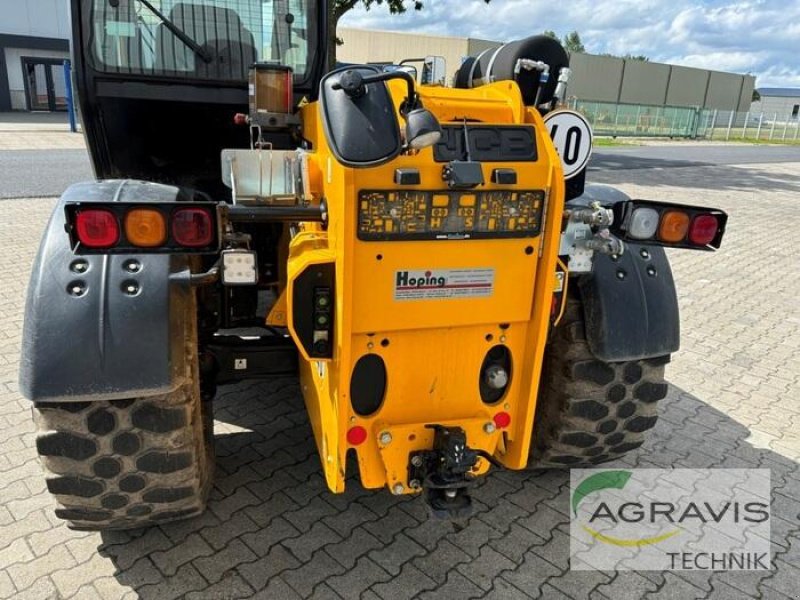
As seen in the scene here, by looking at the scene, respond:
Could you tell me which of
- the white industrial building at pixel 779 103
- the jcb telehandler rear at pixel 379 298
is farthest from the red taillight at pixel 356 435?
the white industrial building at pixel 779 103

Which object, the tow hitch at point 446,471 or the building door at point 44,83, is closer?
the tow hitch at point 446,471

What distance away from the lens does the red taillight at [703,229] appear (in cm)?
225

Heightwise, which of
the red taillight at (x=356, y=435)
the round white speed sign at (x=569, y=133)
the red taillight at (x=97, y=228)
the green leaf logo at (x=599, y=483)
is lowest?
the green leaf logo at (x=599, y=483)

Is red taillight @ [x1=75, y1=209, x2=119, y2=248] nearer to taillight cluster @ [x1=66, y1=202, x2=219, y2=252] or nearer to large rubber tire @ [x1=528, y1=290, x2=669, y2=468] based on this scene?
taillight cluster @ [x1=66, y1=202, x2=219, y2=252]

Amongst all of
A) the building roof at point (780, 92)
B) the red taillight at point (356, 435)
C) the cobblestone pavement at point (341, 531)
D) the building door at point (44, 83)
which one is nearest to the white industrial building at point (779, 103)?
the building roof at point (780, 92)

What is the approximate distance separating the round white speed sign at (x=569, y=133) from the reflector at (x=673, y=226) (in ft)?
1.25

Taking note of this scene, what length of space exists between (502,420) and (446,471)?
31 centimetres

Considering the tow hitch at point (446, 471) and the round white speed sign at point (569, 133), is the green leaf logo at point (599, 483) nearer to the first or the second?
the tow hitch at point (446, 471)

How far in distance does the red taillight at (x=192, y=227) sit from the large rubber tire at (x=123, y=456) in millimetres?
517

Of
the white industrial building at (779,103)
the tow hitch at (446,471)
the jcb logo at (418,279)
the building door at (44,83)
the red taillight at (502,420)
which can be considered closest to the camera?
the jcb logo at (418,279)

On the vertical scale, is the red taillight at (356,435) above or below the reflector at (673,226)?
below

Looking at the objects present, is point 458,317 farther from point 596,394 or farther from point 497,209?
point 596,394

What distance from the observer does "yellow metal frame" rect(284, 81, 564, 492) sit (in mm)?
2035

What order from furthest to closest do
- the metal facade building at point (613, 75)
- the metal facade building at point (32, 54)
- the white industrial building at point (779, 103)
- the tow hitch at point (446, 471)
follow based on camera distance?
1. the white industrial building at point (779, 103)
2. the metal facade building at point (613, 75)
3. the metal facade building at point (32, 54)
4. the tow hitch at point (446, 471)
